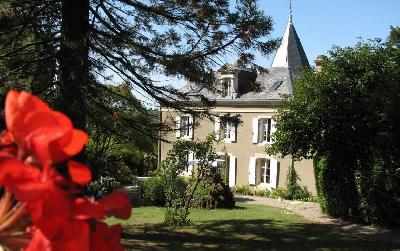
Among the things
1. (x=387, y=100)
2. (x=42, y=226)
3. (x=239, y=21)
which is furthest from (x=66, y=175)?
(x=387, y=100)

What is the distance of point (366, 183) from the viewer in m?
16.4

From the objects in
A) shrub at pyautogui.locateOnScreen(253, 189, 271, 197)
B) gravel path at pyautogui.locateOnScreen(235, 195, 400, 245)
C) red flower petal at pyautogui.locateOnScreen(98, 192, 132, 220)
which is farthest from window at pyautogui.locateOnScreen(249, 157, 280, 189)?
red flower petal at pyautogui.locateOnScreen(98, 192, 132, 220)

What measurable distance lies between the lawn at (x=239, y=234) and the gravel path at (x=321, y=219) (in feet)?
1.81

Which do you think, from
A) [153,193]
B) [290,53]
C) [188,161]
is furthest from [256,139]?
[188,161]

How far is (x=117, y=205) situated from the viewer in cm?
54

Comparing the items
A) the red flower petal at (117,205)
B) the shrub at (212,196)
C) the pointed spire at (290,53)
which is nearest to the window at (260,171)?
the shrub at (212,196)

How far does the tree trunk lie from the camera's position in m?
7.75

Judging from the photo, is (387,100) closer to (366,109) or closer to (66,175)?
(366,109)

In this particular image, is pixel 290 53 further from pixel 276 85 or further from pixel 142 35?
pixel 142 35

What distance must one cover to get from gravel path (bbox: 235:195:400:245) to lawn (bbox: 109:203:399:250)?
1.81ft

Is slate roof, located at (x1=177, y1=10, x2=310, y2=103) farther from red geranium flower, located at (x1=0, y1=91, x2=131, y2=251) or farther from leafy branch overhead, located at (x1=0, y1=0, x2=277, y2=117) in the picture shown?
red geranium flower, located at (x1=0, y1=91, x2=131, y2=251)

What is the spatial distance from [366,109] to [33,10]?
10841mm

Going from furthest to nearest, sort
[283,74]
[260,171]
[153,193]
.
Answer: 1. [283,74]
2. [260,171]
3. [153,193]

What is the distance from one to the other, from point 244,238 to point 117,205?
39.7 ft
